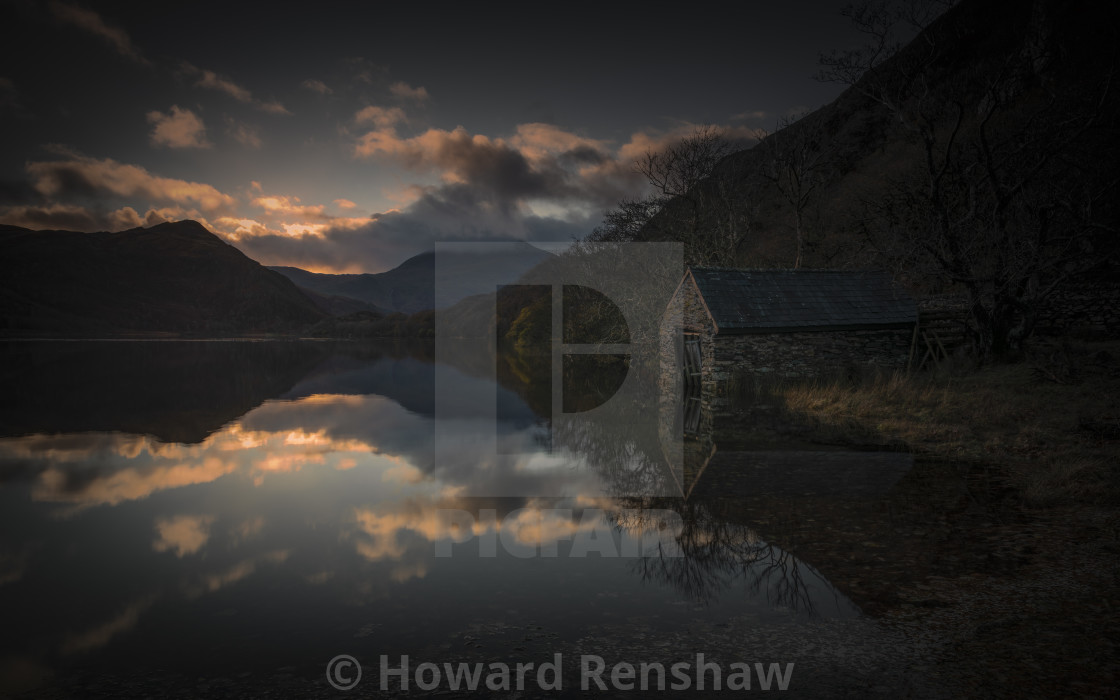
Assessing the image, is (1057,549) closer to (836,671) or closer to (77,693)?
(836,671)

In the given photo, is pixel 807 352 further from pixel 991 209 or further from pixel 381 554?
pixel 381 554

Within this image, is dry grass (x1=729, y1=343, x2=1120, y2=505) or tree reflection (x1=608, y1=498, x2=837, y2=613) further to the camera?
dry grass (x1=729, y1=343, x2=1120, y2=505)

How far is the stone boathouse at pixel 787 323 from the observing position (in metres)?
21.9

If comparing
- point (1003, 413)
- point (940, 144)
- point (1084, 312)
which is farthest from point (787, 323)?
point (940, 144)

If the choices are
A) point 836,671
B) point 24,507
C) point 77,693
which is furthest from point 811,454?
point 24,507

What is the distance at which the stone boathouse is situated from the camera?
72.0 ft

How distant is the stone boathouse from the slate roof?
4 cm

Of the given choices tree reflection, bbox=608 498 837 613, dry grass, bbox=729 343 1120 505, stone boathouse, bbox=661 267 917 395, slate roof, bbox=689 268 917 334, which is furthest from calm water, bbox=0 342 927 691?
slate roof, bbox=689 268 917 334

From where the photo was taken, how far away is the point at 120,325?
546 feet

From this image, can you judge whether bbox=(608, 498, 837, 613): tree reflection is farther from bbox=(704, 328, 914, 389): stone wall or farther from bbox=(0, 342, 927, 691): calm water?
bbox=(704, 328, 914, 389): stone wall

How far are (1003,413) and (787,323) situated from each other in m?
8.87

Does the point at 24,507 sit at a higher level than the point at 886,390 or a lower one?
lower

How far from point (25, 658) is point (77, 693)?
1099 millimetres

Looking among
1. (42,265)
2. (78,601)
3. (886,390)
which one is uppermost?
(42,265)
